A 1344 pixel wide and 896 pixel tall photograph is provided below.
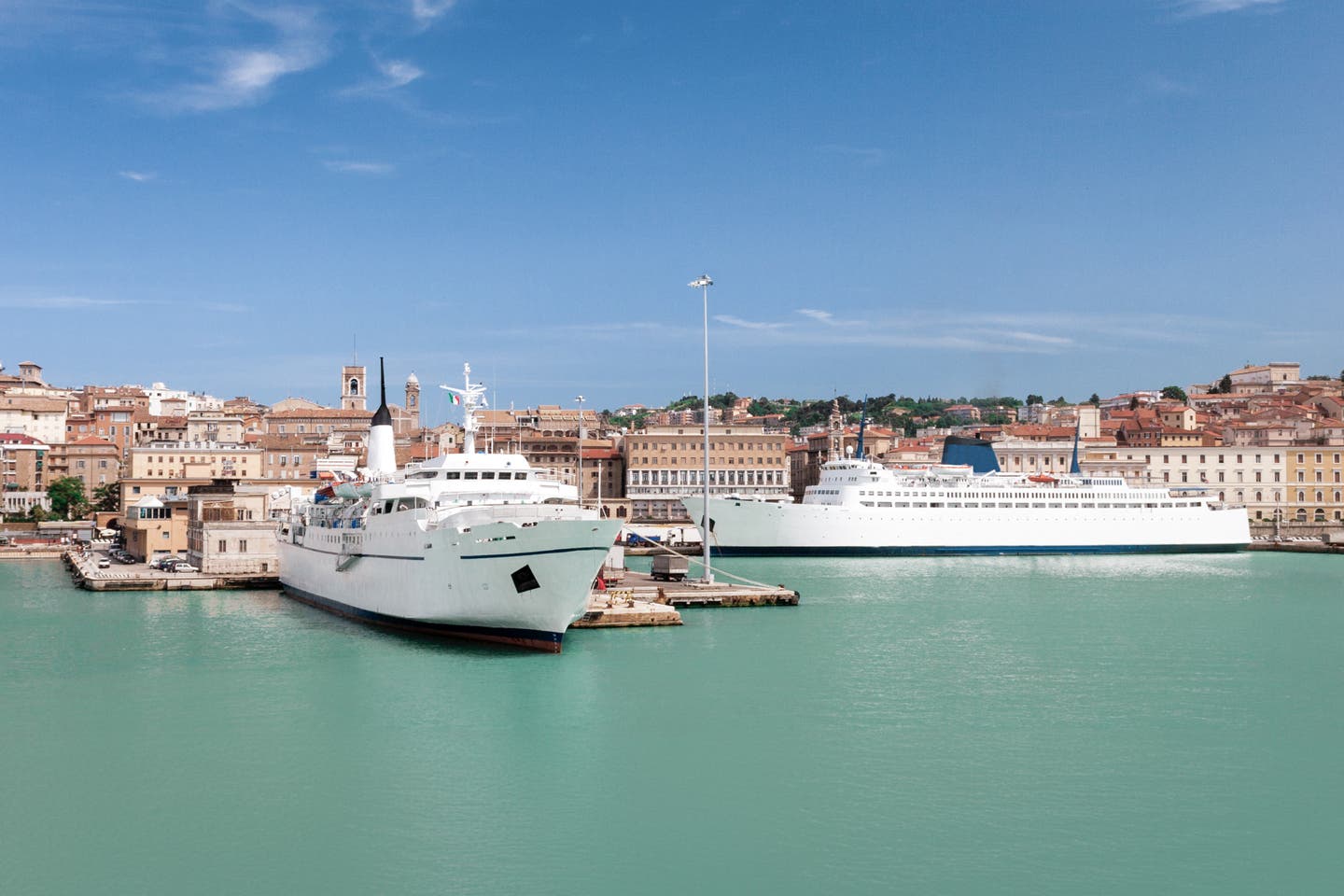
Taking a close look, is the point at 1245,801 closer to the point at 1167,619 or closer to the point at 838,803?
the point at 838,803

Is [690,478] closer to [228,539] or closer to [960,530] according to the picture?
[960,530]

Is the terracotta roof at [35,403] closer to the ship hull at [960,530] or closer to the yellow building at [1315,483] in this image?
the ship hull at [960,530]

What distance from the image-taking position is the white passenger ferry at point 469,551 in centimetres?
1802

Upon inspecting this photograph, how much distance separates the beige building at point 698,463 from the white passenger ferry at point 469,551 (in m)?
40.8

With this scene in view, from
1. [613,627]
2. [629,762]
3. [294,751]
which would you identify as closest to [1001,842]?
[629,762]

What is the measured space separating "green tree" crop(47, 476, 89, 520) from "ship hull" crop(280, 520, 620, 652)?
41.2 meters

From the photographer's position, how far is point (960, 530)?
1822 inches

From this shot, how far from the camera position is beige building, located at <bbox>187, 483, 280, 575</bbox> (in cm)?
3297

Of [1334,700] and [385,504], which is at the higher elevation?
[385,504]

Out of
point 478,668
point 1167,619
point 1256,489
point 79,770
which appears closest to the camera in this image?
point 79,770

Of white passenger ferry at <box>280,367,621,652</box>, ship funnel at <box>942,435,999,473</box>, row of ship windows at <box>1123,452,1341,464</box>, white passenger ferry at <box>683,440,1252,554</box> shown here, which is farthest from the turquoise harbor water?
row of ship windows at <box>1123,452,1341,464</box>

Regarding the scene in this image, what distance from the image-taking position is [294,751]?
43.0ft

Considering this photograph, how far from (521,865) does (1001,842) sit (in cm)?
424

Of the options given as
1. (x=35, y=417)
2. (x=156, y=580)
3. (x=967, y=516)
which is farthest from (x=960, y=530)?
(x=35, y=417)
